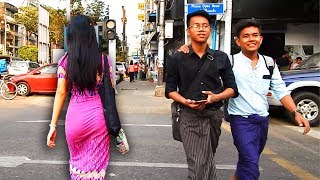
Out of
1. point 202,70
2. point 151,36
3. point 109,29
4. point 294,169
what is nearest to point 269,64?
point 202,70

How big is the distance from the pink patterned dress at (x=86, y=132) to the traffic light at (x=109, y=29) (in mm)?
12456

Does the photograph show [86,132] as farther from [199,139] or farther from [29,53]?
[29,53]

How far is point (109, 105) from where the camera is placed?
3.38m

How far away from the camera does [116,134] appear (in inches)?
135

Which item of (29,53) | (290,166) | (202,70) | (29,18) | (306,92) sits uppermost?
(29,18)

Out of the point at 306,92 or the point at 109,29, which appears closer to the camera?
the point at 306,92

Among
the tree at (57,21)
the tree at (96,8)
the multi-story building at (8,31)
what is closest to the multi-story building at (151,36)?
the tree at (96,8)

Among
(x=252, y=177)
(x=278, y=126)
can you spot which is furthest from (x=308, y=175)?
(x=278, y=126)

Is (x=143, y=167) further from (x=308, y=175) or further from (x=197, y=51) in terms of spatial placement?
(x=197, y=51)

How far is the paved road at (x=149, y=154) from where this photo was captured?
5223 mm

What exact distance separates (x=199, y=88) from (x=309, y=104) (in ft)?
21.5

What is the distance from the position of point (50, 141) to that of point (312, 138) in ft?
19.5

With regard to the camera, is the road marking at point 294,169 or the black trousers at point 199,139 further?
the road marking at point 294,169

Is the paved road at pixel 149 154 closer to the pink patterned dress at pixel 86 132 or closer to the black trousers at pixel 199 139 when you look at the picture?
the pink patterned dress at pixel 86 132
